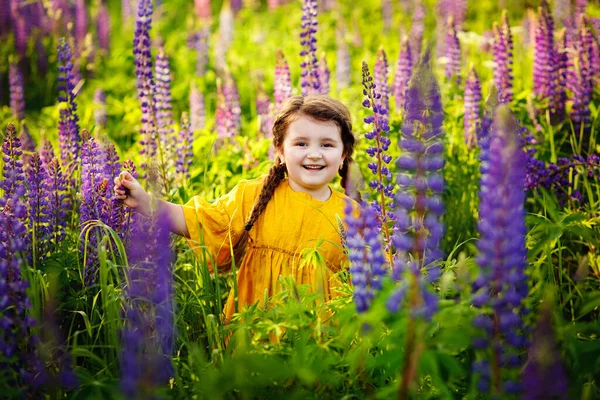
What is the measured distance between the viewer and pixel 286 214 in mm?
3299

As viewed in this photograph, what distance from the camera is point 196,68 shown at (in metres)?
8.38

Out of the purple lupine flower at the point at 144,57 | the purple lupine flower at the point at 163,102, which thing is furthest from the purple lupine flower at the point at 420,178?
the purple lupine flower at the point at 163,102

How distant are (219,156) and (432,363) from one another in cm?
312

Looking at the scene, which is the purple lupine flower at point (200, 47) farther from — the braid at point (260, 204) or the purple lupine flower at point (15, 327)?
the purple lupine flower at point (15, 327)

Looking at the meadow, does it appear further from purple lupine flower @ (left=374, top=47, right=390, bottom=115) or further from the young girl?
the young girl

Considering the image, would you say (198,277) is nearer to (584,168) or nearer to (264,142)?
(264,142)

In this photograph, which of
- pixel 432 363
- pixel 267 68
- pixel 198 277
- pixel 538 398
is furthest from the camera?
pixel 267 68

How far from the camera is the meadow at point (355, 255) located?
5.80 feet

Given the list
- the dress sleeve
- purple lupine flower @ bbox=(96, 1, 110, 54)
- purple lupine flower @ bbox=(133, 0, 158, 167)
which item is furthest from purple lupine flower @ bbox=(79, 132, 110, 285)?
purple lupine flower @ bbox=(96, 1, 110, 54)

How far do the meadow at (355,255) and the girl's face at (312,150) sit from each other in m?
0.23

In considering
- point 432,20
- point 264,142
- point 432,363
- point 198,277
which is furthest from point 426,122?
point 432,20

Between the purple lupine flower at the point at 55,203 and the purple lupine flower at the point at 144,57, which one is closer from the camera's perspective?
the purple lupine flower at the point at 55,203

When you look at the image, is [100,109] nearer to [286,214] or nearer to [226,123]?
[226,123]

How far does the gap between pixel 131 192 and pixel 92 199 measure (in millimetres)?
207
